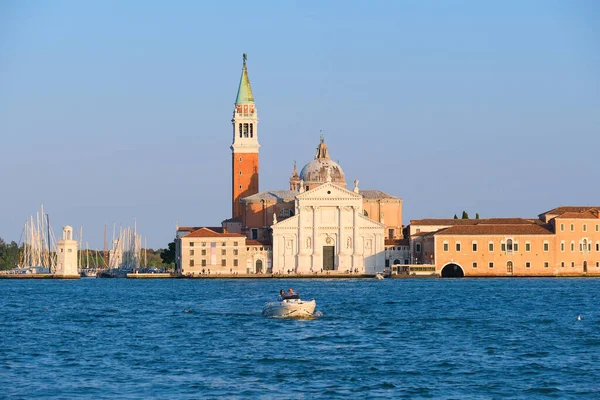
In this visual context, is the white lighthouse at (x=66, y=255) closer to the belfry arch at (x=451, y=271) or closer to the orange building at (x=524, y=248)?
the orange building at (x=524, y=248)

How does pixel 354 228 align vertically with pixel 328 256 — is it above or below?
above

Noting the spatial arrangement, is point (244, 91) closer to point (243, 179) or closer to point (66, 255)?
point (243, 179)

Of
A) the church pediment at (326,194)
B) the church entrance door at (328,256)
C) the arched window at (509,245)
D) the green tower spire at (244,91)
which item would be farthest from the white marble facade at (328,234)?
the green tower spire at (244,91)

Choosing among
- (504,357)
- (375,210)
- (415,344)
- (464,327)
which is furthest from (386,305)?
(375,210)

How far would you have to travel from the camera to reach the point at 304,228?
9412cm

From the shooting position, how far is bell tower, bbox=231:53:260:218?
103 meters

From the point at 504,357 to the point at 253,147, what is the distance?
7434cm

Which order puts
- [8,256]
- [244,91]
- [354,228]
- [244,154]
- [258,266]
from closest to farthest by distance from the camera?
[354,228]
[258,266]
[244,154]
[244,91]
[8,256]

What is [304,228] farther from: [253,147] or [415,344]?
[415,344]

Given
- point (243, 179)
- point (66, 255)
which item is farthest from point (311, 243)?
point (66, 255)

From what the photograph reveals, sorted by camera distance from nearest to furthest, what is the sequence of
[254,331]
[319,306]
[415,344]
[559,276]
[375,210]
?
[415,344], [254,331], [319,306], [559,276], [375,210]

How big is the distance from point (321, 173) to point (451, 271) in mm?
16033

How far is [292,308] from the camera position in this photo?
40.4 metres

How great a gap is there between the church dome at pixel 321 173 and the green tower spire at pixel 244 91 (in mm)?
7529
